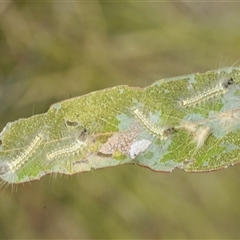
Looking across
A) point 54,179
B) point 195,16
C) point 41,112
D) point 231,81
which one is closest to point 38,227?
point 54,179

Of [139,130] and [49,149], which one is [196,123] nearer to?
[139,130]

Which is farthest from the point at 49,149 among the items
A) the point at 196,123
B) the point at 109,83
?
the point at 196,123

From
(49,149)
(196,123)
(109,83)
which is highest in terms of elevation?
(109,83)

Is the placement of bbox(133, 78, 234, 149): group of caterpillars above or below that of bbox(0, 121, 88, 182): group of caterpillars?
below

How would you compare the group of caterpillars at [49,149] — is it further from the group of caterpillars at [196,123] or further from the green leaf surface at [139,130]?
the group of caterpillars at [196,123]

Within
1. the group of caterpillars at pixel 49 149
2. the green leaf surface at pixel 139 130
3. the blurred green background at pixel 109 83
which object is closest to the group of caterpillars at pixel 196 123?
the green leaf surface at pixel 139 130

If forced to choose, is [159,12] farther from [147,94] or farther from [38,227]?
[38,227]

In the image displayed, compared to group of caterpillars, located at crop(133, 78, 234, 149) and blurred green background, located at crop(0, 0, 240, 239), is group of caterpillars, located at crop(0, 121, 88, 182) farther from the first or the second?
group of caterpillars, located at crop(133, 78, 234, 149)

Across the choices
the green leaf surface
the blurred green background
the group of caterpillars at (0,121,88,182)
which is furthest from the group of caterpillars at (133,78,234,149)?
the group of caterpillars at (0,121,88,182)
